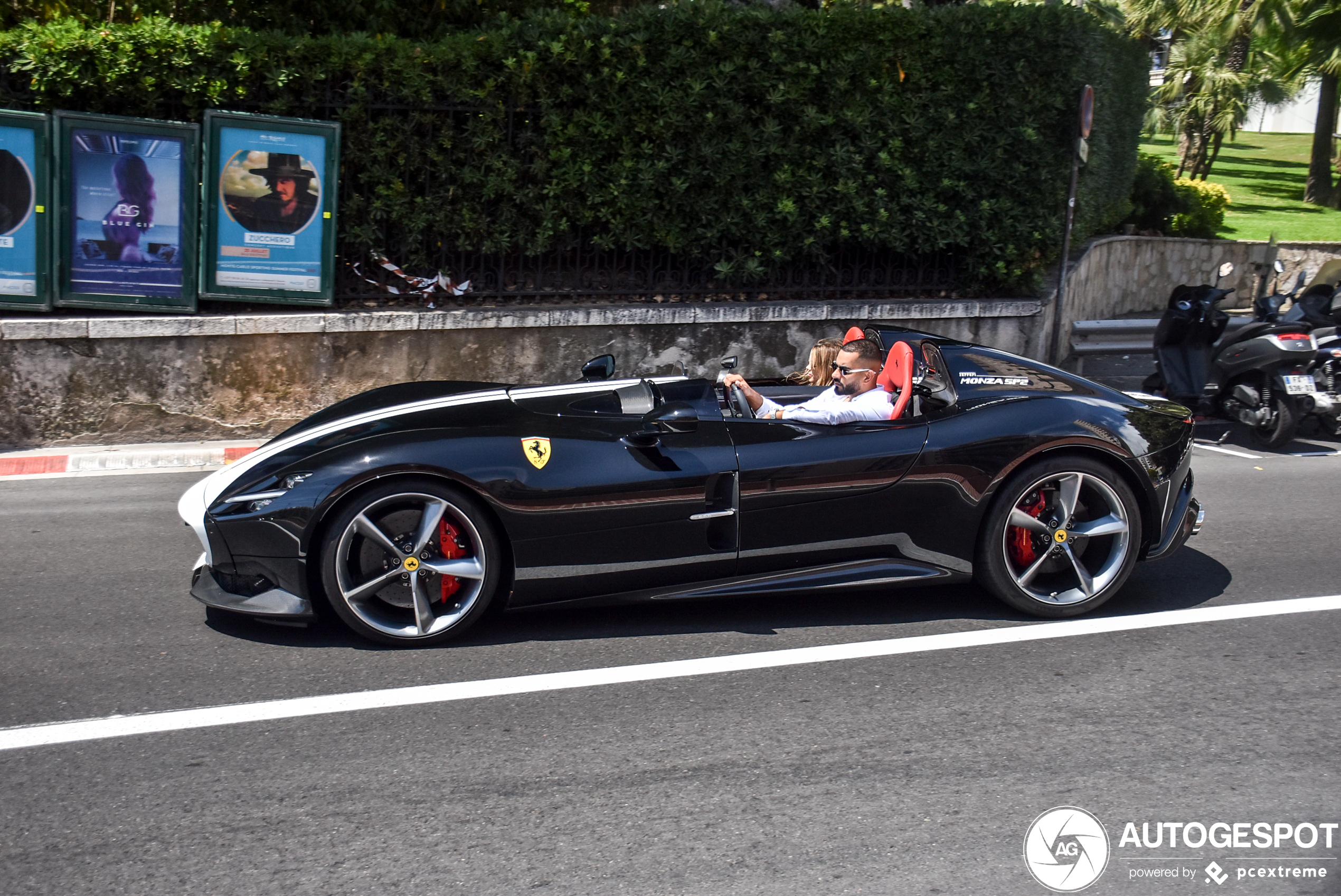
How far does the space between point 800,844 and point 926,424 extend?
2.23 meters

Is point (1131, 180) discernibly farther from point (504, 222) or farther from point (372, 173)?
point (372, 173)

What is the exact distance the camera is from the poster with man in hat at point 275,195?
8727 millimetres

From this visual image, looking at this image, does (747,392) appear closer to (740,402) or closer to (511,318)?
(740,402)

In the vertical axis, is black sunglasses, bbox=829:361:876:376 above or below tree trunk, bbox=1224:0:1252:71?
below

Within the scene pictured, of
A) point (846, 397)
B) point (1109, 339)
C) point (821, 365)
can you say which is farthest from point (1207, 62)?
point (846, 397)

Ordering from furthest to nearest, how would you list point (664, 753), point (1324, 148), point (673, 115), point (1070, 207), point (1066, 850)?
1. point (1324, 148)
2. point (1070, 207)
3. point (673, 115)
4. point (664, 753)
5. point (1066, 850)

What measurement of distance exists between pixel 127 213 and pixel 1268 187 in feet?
95.0

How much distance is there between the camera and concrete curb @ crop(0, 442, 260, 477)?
7.71 metres

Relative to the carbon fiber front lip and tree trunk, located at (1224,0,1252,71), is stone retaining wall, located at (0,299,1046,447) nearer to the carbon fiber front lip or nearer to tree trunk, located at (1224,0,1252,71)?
the carbon fiber front lip

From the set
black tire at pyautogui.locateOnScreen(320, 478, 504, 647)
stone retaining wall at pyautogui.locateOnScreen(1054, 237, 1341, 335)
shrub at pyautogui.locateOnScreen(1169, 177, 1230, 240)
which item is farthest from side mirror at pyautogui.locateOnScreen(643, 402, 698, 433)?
shrub at pyautogui.locateOnScreen(1169, 177, 1230, 240)

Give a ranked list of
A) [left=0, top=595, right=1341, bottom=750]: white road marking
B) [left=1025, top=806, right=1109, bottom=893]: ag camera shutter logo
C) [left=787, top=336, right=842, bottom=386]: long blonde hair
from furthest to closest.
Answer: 1. [left=787, top=336, right=842, bottom=386]: long blonde hair
2. [left=0, top=595, right=1341, bottom=750]: white road marking
3. [left=1025, top=806, right=1109, bottom=893]: ag camera shutter logo

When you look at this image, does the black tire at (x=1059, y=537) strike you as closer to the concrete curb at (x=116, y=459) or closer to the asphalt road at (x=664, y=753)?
the asphalt road at (x=664, y=753)

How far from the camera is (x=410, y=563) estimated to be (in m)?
4.38

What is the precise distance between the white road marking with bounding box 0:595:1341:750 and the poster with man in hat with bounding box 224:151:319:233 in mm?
5683
